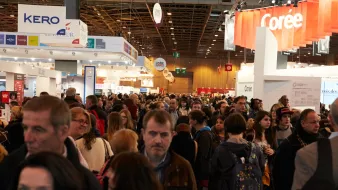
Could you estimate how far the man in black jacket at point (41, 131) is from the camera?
1.75m

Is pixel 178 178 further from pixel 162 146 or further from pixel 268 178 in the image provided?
pixel 268 178

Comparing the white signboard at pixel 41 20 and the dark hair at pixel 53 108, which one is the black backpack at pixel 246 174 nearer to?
the dark hair at pixel 53 108

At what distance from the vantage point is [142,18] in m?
21.7

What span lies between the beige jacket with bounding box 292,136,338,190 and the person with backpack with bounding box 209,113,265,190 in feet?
4.24

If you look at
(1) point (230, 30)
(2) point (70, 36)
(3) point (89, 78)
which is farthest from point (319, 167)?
(3) point (89, 78)

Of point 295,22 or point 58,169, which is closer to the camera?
point 58,169

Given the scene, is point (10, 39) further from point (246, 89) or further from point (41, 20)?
point (246, 89)

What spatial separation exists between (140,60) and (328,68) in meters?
12.3

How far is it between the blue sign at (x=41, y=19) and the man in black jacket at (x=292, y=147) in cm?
818

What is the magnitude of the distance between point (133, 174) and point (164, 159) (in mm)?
906

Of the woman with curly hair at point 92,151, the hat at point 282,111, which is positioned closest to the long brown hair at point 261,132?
the hat at point 282,111

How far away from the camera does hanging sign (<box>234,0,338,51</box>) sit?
10031 millimetres

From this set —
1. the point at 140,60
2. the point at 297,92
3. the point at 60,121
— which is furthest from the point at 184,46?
the point at 60,121

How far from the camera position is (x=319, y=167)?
6.41ft
